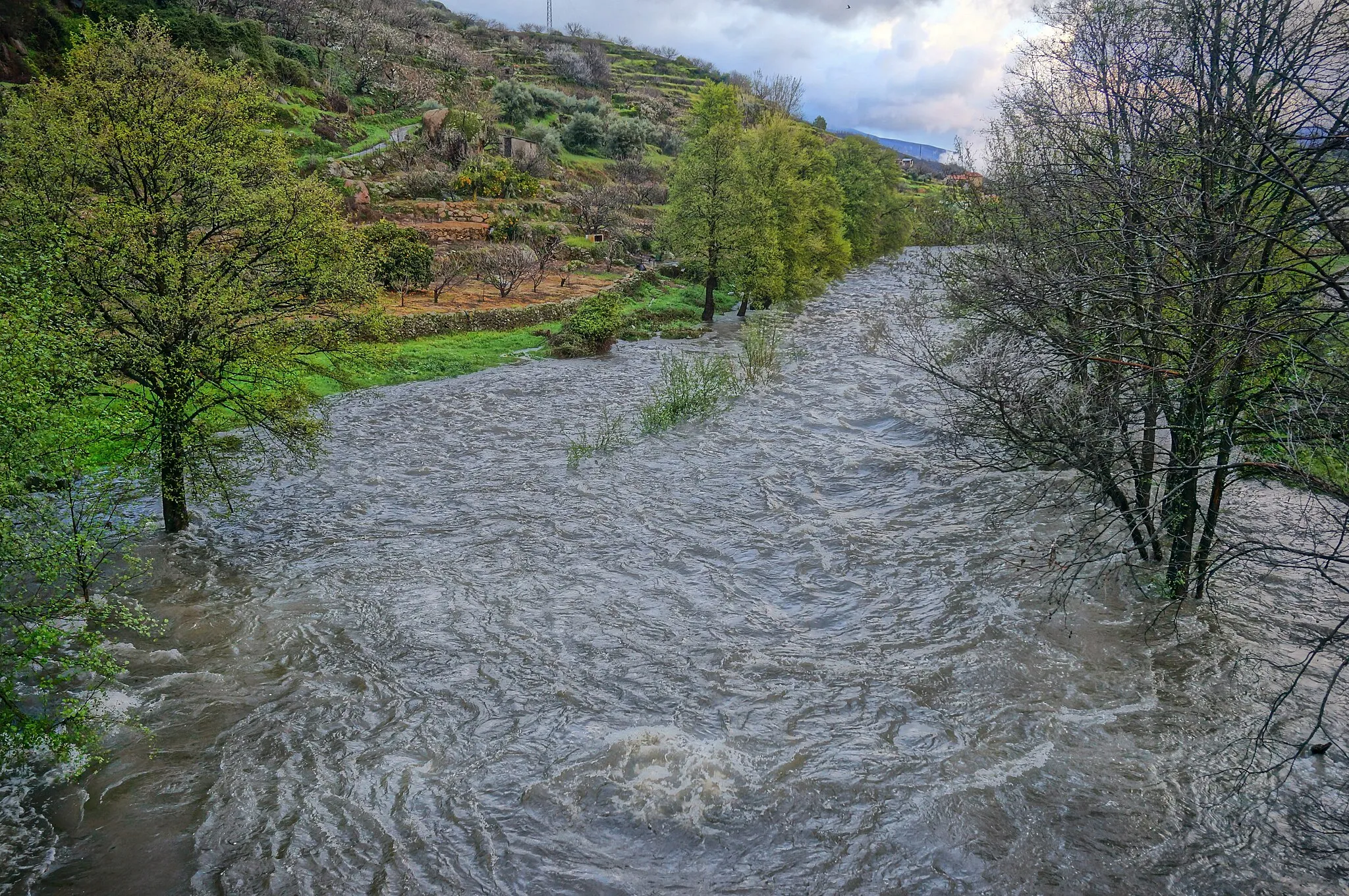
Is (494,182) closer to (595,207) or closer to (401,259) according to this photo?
(595,207)

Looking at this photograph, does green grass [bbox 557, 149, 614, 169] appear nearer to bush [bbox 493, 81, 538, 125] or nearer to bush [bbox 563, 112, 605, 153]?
bush [bbox 563, 112, 605, 153]

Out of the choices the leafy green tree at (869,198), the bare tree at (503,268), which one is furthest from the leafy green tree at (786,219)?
the bare tree at (503,268)

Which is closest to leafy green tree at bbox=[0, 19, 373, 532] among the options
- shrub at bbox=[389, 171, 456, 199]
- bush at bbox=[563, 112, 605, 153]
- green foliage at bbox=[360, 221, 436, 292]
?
green foliage at bbox=[360, 221, 436, 292]

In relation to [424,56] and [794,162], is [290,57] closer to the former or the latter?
[424,56]

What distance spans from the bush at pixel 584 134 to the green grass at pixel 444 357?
107ft

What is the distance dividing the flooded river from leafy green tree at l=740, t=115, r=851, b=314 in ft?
62.3

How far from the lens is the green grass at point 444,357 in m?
20.3

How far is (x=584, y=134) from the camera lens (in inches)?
2132

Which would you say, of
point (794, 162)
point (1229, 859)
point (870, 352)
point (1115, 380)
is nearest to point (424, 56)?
point (794, 162)

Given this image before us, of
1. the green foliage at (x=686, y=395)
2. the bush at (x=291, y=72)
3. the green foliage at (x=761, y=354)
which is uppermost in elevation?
the bush at (x=291, y=72)

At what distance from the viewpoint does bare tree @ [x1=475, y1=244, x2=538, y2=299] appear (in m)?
28.8

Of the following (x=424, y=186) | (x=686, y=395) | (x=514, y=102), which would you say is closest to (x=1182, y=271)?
(x=686, y=395)

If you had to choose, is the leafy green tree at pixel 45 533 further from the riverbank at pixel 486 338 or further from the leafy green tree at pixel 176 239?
the riverbank at pixel 486 338

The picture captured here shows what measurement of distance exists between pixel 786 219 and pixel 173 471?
28885 mm
